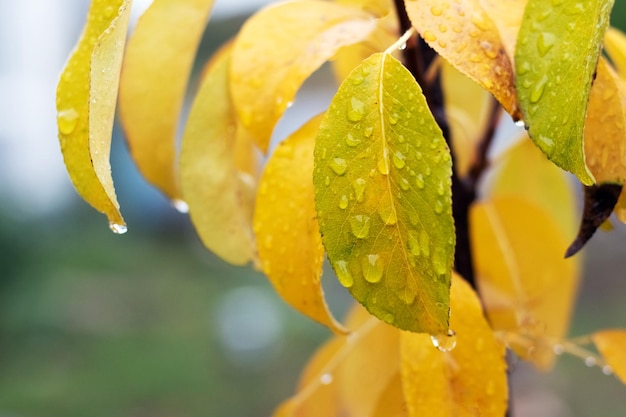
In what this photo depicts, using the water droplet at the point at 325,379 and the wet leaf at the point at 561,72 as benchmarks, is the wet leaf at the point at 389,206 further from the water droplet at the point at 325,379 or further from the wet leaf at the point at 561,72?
the water droplet at the point at 325,379

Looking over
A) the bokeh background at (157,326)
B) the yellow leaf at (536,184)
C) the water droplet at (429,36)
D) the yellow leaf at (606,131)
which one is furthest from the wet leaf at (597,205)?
the bokeh background at (157,326)

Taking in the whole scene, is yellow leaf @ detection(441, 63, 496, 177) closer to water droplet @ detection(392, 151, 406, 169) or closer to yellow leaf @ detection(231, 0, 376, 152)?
yellow leaf @ detection(231, 0, 376, 152)

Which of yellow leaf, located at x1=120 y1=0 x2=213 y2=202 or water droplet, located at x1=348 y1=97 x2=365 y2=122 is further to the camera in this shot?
yellow leaf, located at x1=120 y1=0 x2=213 y2=202

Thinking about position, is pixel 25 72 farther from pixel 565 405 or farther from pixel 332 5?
pixel 332 5

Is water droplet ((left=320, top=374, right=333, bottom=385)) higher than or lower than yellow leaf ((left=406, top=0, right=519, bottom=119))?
lower

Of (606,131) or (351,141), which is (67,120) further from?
(606,131)

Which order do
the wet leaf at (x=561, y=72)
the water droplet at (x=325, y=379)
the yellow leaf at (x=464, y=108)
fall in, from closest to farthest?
the wet leaf at (x=561, y=72) → the water droplet at (x=325, y=379) → the yellow leaf at (x=464, y=108)

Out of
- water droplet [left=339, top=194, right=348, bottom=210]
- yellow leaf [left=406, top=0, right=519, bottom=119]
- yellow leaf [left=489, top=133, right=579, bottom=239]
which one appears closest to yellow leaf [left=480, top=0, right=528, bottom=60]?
yellow leaf [left=406, top=0, right=519, bottom=119]
